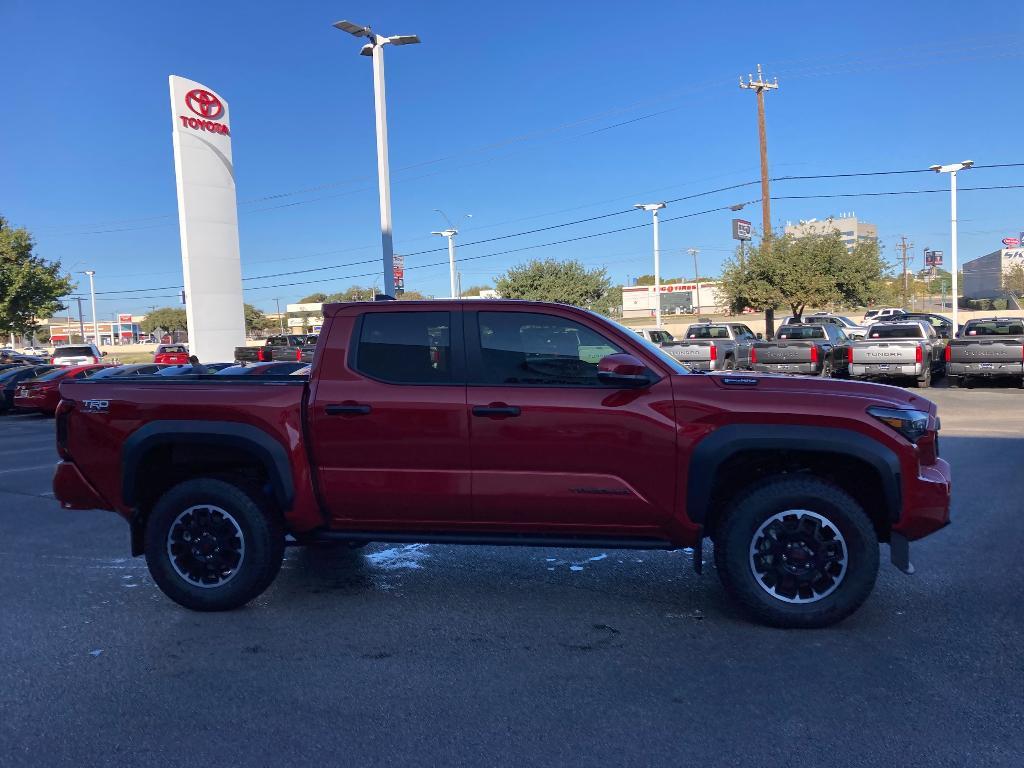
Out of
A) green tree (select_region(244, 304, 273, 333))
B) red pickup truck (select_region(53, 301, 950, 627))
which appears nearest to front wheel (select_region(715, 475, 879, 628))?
red pickup truck (select_region(53, 301, 950, 627))

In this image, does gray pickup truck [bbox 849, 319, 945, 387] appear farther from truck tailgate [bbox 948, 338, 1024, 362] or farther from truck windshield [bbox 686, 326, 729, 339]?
truck windshield [bbox 686, 326, 729, 339]

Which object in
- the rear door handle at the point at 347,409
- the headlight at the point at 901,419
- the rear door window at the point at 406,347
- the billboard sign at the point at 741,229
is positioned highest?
the billboard sign at the point at 741,229

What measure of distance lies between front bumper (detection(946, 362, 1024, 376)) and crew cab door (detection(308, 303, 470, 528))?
18429mm

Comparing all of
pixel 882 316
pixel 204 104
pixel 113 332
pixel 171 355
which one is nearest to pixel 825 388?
pixel 204 104

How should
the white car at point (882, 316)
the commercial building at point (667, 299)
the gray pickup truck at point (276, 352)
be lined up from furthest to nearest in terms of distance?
the commercial building at point (667, 299), the white car at point (882, 316), the gray pickup truck at point (276, 352)

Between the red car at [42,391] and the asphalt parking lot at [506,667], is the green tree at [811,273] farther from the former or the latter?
the asphalt parking lot at [506,667]

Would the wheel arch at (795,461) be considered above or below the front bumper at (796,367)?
above

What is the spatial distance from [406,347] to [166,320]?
12077 cm

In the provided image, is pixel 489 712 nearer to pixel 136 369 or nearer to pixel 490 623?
pixel 490 623

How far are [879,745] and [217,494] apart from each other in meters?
3.82

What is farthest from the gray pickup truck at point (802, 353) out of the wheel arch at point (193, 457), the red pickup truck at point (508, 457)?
the wheel arch at point (193, 457)

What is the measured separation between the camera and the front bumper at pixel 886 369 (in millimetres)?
19891

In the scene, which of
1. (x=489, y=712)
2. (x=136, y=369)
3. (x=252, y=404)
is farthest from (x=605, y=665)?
(x=136, y=369)

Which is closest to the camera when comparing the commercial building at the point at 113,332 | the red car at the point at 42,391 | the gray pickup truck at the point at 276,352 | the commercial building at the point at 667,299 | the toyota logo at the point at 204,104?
the red car at the point at 42,391
